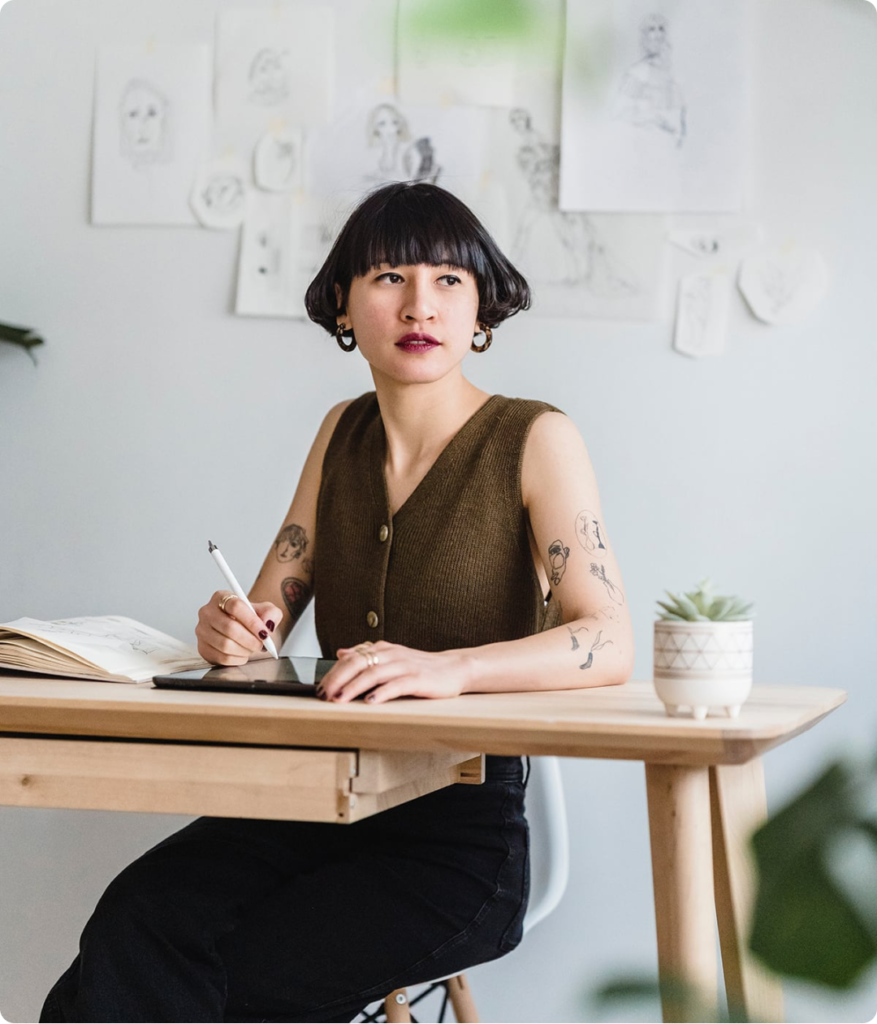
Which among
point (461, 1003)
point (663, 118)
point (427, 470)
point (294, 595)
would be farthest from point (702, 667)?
point (663, 118)

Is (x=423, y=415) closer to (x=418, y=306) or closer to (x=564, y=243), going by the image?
(x=418, y=306)

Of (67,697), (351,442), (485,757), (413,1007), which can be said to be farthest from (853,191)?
(413,1007)

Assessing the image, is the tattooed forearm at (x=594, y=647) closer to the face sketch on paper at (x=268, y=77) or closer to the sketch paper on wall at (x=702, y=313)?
the sketch paper on wall at (x=702, y=313)

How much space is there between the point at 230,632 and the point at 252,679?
0.15 meters

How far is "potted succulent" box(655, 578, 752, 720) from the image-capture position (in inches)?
33.7

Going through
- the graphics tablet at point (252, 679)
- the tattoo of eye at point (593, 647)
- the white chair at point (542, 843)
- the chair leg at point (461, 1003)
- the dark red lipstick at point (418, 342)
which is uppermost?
the dark red lipstick at point (418, 342)

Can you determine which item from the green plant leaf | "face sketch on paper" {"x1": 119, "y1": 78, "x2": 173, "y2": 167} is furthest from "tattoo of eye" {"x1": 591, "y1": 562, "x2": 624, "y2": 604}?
"face sketch on paper" {"x1": 119, "y1": 78, "x2": 173, "y2": 167}

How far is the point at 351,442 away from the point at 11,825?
1.05 metres

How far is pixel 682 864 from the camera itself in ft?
3.09

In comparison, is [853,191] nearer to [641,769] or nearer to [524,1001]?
[641,769]

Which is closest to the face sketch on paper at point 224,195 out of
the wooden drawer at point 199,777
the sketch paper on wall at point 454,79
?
the sketch paper on wall at point 454,79

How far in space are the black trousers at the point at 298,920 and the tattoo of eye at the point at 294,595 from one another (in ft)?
1.12

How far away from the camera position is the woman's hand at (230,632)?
46.1 inches

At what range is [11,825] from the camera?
6.73 ft
